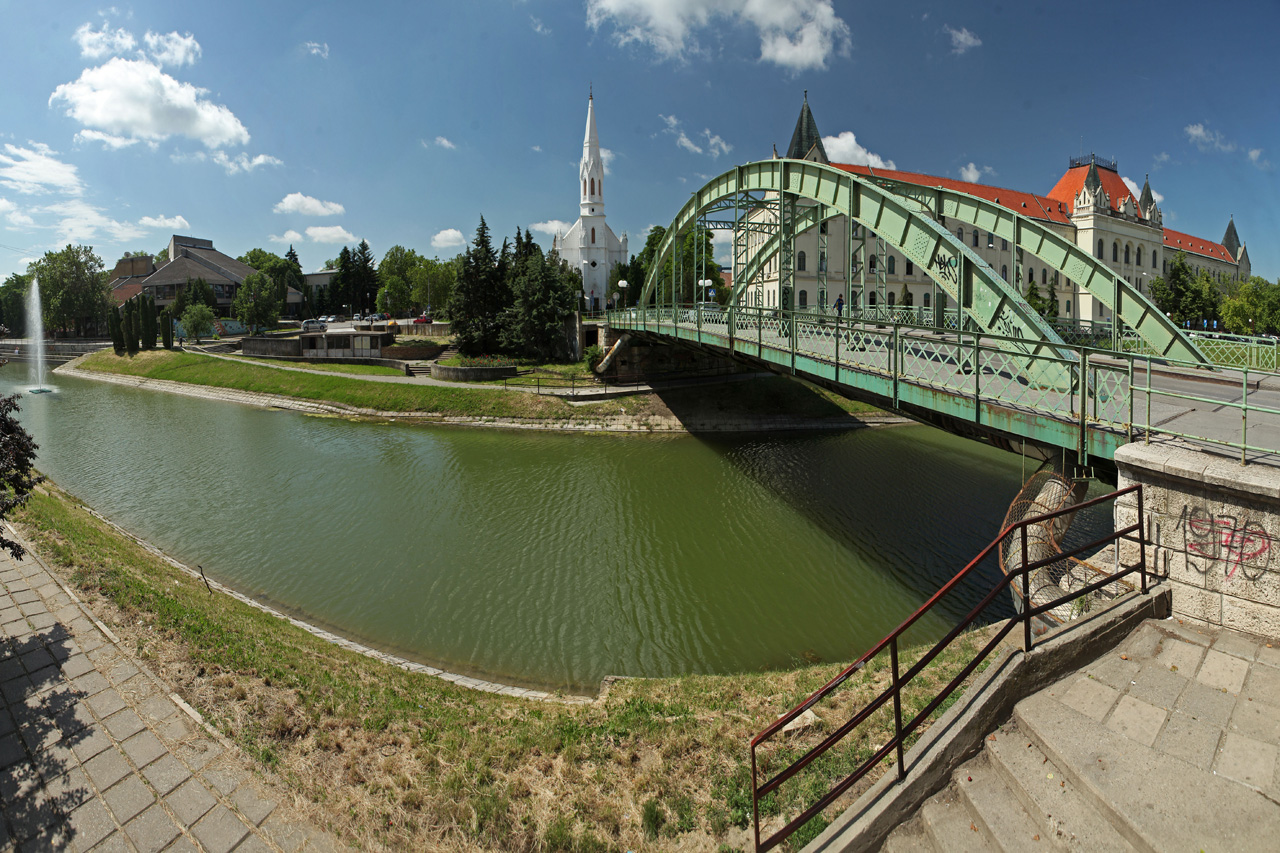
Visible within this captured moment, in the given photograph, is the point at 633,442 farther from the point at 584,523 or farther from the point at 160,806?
the point at 160,806

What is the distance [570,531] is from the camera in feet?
52.5

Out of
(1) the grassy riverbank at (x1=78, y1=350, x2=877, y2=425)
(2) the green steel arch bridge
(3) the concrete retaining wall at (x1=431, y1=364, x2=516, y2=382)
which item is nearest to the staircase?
(2) the green steel arch bridge

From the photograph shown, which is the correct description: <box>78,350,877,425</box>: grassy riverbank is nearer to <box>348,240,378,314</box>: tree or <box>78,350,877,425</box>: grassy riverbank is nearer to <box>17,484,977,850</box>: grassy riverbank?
<box>17,484,977,850</box>: grassy riverbank

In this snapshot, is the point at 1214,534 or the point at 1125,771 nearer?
the point at 1125,771

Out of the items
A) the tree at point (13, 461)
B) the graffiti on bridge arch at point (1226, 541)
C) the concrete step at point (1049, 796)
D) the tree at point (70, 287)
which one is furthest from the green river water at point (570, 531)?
the tree at point (70, 287)

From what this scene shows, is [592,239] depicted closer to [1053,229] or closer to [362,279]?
[362,279]

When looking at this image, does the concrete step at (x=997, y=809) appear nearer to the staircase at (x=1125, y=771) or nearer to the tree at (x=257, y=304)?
the staircase at (x=1125, y=771)

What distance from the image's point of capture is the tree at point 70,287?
64500mm

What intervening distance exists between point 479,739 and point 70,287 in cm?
8615

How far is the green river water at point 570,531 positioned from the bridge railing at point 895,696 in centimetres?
424

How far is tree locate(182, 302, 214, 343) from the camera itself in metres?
56.5

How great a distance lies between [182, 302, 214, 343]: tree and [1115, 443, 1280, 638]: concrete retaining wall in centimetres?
7003

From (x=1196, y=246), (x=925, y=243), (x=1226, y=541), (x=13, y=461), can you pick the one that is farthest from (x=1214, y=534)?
(x=1196, y=246)

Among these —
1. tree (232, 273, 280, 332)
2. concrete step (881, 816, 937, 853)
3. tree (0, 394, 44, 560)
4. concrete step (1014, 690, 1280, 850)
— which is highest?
tree (232, 273, 280, 332)
